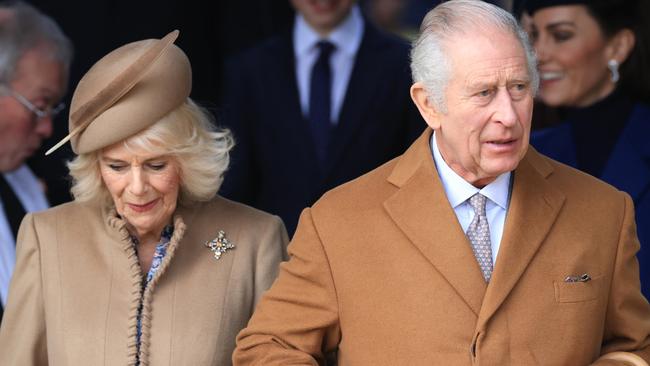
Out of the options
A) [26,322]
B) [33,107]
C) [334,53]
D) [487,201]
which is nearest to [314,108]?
[334,53]

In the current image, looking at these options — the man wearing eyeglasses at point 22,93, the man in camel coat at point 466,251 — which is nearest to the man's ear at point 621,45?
the man in camel coat at point 466,251

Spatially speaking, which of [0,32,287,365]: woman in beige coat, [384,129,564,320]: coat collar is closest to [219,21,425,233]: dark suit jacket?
[0,32,287,365]: woman in beige coat

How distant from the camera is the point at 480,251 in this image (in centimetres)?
366

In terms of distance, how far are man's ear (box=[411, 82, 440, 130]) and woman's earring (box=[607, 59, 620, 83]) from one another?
1.46 meters

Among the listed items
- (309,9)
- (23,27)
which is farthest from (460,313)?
(309,9)

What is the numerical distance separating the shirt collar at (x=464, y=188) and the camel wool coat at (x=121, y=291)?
72 centimetres

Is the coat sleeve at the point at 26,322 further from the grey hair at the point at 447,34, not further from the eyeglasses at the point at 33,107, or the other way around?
the grey hair at the point at 447,34

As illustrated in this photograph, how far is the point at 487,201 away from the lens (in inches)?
146

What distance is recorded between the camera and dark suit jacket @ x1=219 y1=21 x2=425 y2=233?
5.68 meters

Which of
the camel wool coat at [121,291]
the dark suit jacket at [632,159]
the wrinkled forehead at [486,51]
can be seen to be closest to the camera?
the wrinkled forehead at [486,51]

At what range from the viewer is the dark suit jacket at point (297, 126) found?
568 cm

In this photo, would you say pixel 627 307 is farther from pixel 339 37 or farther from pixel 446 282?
pixel 339 37

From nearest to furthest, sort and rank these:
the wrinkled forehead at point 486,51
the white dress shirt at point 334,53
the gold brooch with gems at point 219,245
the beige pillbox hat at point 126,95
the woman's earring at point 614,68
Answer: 1. the wrinkled forehead at point 486,51
2. the beige pillbox hat at point 126,95
3. the gold brooch with gems at point 219,245
4. the woman's earring at point 614,68
5. the white dress shirt at point 334,53

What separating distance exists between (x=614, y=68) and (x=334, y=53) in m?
1.41
